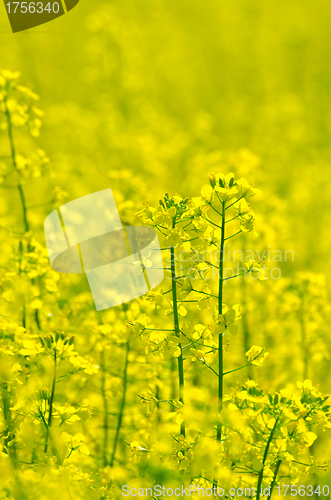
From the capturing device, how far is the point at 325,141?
314cm

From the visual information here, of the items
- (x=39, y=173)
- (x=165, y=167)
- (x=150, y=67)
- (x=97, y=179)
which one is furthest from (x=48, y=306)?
(x=150, y=67)

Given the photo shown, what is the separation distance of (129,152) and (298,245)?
1.28 m

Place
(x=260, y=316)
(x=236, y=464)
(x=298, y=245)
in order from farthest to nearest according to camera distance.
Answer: (x=298, y=245)
(x=260, y=316)
(x=236, y=464)

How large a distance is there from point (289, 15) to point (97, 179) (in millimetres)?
2435

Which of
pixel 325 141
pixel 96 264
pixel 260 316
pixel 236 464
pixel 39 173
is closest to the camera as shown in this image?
pixel 236 464

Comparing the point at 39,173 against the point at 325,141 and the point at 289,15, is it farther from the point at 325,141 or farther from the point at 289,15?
the point at 289,15

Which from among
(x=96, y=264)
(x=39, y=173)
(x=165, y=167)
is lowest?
(x=96, y=264)

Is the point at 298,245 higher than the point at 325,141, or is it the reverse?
the point at 325,141

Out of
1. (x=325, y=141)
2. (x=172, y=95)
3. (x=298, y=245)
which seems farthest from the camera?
(x=172, y=95)

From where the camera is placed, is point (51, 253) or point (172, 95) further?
point (172, 95)

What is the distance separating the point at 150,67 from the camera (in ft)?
10.8

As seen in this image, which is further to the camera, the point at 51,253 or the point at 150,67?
the point at 150,67

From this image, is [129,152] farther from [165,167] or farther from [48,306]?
[48,306]

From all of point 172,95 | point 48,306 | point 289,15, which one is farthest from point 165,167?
point 289,15
